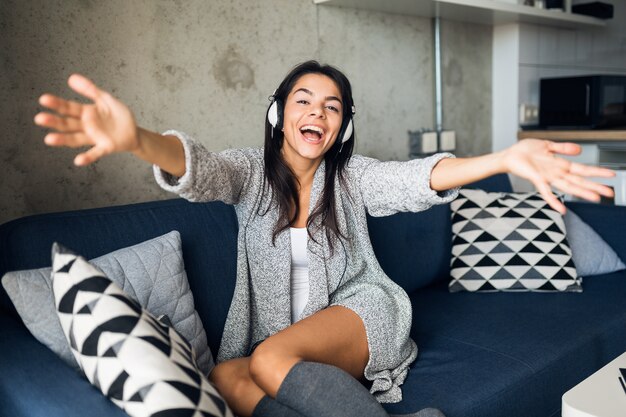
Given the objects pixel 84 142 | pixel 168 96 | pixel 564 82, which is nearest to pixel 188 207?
pixel 168 96

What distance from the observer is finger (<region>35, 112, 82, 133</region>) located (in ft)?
2.94

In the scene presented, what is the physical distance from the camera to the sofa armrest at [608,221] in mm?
2393

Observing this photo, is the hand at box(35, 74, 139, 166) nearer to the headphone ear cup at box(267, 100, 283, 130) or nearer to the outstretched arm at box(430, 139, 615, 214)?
the headphone ear cup at box(267, 100, 283, 130)

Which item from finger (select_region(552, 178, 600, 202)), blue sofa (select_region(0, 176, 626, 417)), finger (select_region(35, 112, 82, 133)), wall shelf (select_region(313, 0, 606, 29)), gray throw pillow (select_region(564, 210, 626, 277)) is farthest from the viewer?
wall shelf (select_region(313, 0, 606, 29))

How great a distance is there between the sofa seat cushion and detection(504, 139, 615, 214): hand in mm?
592

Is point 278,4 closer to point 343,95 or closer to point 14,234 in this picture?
point 343,95

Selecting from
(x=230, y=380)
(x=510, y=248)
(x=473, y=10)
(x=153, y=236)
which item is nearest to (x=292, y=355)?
(x=230, y=380)

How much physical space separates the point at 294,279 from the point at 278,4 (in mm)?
1240

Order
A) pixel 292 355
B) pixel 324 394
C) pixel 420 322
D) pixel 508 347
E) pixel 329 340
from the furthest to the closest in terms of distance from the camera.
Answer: pixel 420 322 → pixel 508 347 → pixel 329 340 → pixel 292 355 → pixel 324 394

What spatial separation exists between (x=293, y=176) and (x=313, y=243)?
18cm

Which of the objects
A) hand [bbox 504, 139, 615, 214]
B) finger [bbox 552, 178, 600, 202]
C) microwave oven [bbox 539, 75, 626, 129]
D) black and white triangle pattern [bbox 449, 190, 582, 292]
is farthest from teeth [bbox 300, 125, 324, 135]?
microwave oven [bbox 539, 75, 626, 129]

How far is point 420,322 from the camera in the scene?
Answer: 6.31ft

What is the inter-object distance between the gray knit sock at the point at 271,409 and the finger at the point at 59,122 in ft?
2.14

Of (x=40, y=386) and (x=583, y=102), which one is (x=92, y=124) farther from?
(x=583, y=102)
